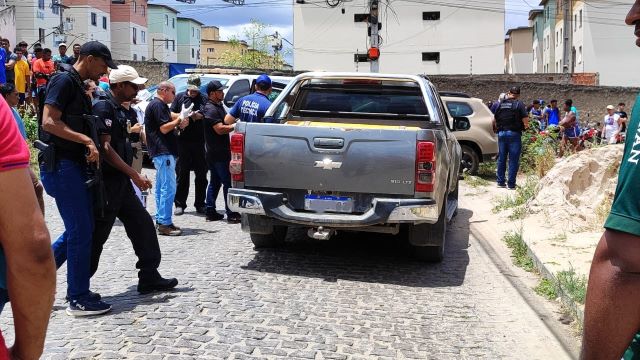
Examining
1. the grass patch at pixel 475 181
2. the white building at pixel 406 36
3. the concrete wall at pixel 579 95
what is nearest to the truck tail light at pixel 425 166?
the grass patch at pixel 475 181

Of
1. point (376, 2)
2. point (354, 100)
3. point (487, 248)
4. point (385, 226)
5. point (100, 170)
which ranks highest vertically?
point (376, 2)

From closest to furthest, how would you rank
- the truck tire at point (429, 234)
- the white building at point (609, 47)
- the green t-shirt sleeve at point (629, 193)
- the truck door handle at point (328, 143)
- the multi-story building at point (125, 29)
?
the green t-shirt sleeve at point (629, 193) < the truck door handle at point (328, 143) < the truck tire at point (429, 234) < the white building at point (609, 47) < the multi-story building at point (125, 29)

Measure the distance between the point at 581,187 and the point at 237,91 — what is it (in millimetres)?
7418

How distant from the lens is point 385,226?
591 cm

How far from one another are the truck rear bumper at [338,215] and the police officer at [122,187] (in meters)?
1.04

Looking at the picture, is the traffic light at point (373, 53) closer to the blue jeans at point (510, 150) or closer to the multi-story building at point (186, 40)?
the blue jeans at point (510, 150)

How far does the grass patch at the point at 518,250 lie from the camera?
6.74 metres

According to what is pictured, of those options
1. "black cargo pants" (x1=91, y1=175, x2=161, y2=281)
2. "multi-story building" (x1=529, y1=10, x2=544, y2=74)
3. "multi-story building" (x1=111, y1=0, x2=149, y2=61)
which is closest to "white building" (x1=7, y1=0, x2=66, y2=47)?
"multi-story building" (x1=111, y1=0, x2=149, y2=61)

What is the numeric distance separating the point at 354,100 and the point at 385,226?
213 centimetres

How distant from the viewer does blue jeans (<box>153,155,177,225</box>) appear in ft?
24.2

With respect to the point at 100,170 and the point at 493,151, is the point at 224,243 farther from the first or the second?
the point at 493,151

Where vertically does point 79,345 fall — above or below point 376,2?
below

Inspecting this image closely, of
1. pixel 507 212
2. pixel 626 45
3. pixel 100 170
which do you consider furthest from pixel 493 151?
pixel 626 45

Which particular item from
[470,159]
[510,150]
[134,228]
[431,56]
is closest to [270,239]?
[134,228]
